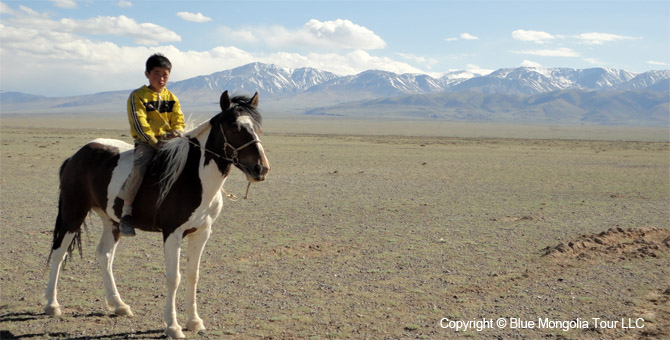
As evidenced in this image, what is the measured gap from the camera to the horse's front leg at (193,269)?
5270 millimetres

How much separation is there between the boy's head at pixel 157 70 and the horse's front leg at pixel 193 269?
1.62m

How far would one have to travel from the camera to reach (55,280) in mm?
5805

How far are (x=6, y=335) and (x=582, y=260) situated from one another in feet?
26.9

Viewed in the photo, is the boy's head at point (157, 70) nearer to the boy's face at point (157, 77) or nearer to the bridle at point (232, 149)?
the boy's face at point (157, 77)

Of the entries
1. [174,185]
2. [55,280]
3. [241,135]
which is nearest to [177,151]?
[174,185]

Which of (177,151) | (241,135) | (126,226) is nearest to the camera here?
(241,135)

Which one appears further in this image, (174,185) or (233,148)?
(174,185)

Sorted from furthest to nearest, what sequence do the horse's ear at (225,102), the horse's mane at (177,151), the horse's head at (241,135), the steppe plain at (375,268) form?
the steppe plain at (375,268), the horse's mane at (177,151), the horse's ear at (225,102), the horse's head at (241,135)

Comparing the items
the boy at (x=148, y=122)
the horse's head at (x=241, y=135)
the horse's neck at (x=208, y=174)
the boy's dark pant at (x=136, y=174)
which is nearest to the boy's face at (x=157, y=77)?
the boy at (x=148, y=122)

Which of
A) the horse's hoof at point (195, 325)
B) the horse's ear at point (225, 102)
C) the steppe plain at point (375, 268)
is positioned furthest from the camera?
the steppe plain at point (375, 268)

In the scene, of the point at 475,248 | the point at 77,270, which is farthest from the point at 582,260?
the point at 77,270

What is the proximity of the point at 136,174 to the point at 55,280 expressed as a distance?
180cm

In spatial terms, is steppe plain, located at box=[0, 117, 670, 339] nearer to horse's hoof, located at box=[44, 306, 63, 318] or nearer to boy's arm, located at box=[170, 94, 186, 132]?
horse's hoof, located at box=[44, 306, 63, 318]

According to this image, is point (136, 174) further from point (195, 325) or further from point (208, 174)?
point (195, 325)
